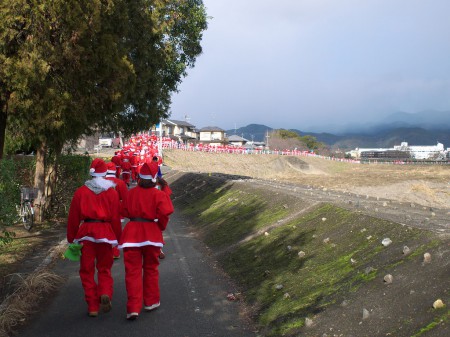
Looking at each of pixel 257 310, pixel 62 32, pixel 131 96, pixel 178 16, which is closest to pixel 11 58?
pixel 62 32

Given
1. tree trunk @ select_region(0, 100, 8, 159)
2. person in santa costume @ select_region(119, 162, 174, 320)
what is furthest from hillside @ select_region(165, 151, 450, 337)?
tree trunk @ select_region(0, 100, 8, 159)

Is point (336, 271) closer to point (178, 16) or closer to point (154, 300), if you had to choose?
point (154, 300)

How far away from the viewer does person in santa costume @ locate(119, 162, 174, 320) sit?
7031mm

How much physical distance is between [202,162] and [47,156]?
2106 inches

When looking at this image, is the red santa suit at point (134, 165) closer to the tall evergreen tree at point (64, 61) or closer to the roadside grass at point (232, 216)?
the roadside grass at point (232, 216)

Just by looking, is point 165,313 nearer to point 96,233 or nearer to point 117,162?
point 96,233

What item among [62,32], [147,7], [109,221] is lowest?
[109,221]

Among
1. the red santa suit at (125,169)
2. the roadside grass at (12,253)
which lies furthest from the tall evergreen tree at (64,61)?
the red santa suit at (125,169)

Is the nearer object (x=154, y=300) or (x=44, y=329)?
(x=44, y=329)

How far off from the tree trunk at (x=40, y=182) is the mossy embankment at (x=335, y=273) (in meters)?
5.81

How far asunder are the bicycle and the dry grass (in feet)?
17.3

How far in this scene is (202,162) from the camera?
229 feet

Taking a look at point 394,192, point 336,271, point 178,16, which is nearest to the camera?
point 336,271

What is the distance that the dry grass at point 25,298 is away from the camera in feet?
21.3
